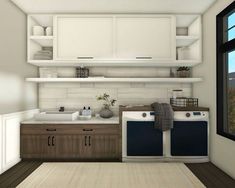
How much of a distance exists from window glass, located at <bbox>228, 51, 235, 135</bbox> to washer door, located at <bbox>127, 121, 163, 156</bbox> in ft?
3.31

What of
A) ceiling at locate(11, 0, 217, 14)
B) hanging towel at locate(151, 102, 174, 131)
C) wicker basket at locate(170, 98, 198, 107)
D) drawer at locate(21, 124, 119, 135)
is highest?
ceiling at locate(11, 0, 217, 14)

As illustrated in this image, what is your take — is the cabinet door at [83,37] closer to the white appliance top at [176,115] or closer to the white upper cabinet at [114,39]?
the white upper cabinet at [114,39]

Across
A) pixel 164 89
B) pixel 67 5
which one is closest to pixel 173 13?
pixel 164 89

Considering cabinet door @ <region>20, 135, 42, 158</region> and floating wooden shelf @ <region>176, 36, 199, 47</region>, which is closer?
cabinet door @ <region>20, 135, 42, 158</region>

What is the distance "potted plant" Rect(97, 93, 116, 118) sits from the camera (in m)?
3.98

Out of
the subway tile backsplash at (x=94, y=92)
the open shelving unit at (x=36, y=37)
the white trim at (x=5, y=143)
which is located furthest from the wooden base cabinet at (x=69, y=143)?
the open shelving unit at (x=36, y=37)

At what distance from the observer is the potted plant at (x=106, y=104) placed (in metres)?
3.98

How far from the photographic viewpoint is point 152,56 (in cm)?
379

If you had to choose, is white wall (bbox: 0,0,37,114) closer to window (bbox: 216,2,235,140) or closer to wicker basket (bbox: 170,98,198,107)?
wicker basket (bbox: 170,98,198,107)

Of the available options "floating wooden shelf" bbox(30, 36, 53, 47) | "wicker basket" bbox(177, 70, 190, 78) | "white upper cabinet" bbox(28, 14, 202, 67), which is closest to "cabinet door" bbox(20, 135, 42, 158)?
"white upper cabinet" bbox(28, 14, 202, 67)

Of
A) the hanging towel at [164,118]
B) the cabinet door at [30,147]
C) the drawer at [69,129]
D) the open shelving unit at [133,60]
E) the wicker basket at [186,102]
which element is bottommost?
the cabinet door at [30,147]

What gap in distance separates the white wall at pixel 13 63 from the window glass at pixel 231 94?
3243 mm

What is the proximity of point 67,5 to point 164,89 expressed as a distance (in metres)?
2.35

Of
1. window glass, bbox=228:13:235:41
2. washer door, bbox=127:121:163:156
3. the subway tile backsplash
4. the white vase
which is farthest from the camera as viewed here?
the subway tile backsplash
